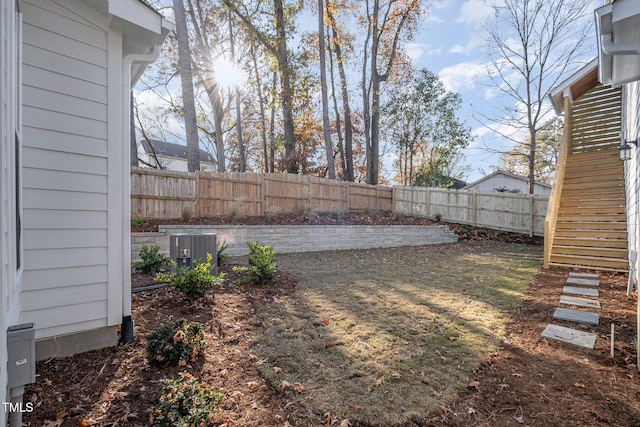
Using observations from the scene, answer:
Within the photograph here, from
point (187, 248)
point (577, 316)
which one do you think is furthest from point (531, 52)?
point (187, 248)

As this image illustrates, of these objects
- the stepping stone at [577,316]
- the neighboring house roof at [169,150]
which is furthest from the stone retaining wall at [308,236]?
the neighboring house roof at [169,150]

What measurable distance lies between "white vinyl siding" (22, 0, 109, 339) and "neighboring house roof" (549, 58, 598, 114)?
11.4 meters

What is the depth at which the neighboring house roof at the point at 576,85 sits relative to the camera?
8.51 metres

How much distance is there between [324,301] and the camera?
3877mm

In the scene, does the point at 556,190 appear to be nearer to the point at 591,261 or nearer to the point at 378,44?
the point at 591,261

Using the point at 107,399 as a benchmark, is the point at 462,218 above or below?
above

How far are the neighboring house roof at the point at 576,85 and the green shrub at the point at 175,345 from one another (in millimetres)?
11530

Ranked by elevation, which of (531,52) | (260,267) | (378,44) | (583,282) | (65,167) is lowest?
(583,282)

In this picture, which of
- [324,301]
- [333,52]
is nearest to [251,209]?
[324,301]

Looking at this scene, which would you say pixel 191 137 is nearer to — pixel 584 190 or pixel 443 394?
pixel 443 394

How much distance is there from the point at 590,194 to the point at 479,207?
4.72 m

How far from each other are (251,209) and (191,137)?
2883 mm

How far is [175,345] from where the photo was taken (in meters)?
2.22

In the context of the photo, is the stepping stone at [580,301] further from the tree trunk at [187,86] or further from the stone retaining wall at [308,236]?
the tree trunk at [187,86]
